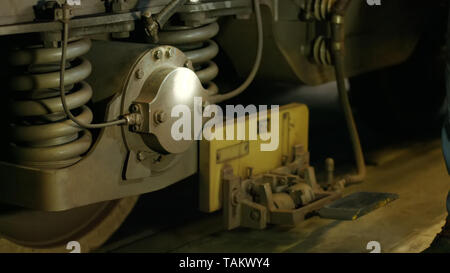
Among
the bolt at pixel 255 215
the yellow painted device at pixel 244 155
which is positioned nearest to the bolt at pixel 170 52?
the yellow painted device at pixel 244 155

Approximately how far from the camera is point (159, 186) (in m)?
3.28

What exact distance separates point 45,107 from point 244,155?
41.9 inches

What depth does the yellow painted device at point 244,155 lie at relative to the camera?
350 centimetres

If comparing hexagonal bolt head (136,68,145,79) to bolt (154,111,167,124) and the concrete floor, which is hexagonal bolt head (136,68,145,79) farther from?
the concrete floor

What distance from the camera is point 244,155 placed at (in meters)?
3.68

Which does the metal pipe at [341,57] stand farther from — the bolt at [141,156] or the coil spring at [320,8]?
the bolt at [141,156]

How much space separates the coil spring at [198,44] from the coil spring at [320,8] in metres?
0.55

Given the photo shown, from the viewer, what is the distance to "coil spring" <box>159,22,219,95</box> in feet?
10.9

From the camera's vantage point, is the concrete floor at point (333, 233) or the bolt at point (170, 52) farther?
the concrete floor at point (333, 233)

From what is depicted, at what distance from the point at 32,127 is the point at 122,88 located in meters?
0.35

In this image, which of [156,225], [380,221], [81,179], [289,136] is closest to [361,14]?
Result: [289,136]

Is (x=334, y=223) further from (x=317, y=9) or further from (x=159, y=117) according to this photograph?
(x=159, y=117)

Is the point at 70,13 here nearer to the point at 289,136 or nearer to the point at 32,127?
the point at 32,127

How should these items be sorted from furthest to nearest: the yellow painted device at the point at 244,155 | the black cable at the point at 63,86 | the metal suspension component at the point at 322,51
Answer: the metal suspension component at the point at 322,51 → the yellow painted device at the point at 244,155 → the black cable at the point at 63,86
